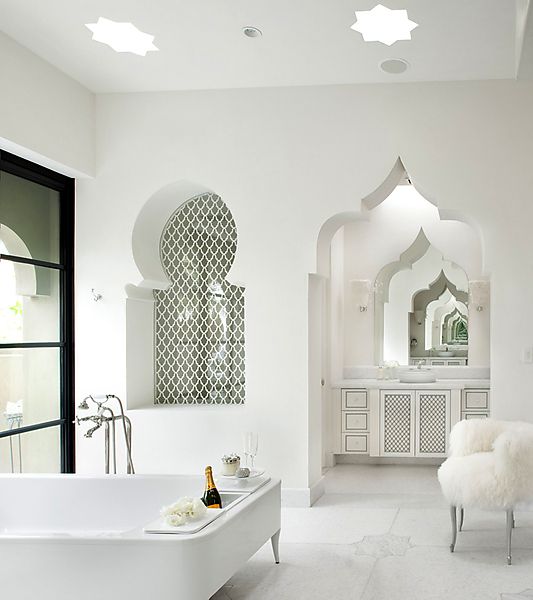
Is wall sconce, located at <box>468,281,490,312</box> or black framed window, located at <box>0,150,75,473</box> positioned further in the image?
wall sconce, located at <box>468,281,490,312</box>

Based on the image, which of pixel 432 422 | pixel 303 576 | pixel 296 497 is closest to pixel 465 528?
pixel 296 497

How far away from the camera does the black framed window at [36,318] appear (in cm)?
488

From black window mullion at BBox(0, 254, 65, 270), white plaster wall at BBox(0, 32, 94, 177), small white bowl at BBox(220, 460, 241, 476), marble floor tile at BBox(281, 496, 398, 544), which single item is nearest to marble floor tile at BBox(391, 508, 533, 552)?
marble floor tile at BBox(281, 496, 398, 544)

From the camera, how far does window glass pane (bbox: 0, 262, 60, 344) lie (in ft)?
16.1

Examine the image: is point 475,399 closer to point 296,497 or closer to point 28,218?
point 296,497

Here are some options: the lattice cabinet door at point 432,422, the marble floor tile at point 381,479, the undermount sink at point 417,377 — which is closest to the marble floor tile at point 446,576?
the marble floor tile at point 381,479

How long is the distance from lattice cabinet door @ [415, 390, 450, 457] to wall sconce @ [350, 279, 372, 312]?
3.65 feet

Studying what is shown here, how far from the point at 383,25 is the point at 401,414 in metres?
3.76

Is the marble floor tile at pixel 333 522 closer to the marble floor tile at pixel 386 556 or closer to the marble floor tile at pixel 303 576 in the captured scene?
the marble floor tile at pixel 386 556

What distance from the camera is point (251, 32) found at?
4.42 metres

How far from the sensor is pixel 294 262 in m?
5.42

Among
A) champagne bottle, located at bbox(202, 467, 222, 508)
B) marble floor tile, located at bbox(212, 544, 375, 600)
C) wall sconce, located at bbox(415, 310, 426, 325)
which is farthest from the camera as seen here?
wall sconce, located at bbox(415, 310, 426, 325)

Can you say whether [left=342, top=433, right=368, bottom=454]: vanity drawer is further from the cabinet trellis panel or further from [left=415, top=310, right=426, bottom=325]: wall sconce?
[left=415, top=310, right=426, bottom=325]: wall sconce

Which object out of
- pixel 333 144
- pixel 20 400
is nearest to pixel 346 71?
pixel 333 144
